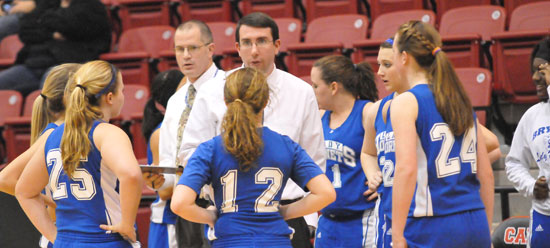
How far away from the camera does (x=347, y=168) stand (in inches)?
173

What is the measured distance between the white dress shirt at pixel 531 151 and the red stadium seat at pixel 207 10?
4.71m

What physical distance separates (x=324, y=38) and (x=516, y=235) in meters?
3.50

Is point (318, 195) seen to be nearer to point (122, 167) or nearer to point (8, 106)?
point (122, 167)

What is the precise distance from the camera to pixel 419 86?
3176mm

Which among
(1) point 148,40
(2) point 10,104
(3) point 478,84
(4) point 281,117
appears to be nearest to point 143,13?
(1) point 148,40

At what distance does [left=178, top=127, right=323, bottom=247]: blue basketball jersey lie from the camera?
2969 mm

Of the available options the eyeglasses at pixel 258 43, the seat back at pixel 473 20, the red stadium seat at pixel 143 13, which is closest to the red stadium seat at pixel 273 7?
the red stadium seat at pixel 143 13

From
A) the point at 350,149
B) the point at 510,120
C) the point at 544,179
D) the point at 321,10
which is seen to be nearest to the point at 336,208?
the point at 350,149

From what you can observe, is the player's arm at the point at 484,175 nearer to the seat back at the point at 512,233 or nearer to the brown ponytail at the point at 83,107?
the brown ponytail at the point at 83,107

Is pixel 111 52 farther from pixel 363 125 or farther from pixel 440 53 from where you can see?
pixel 440 53

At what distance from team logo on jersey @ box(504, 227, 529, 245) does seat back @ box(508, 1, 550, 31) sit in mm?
2647

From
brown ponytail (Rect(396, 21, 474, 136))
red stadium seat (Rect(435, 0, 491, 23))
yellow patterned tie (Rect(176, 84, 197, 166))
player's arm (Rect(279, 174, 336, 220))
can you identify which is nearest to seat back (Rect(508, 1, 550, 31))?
red stadium seat (Rect(435, 0, 491, 23))

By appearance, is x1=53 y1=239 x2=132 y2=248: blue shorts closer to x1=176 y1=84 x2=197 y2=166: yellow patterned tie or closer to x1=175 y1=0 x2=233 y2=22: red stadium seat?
x1=176 y1=84 x2=197 y2=166: yellow patterned tie

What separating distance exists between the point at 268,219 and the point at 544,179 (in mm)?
2149
